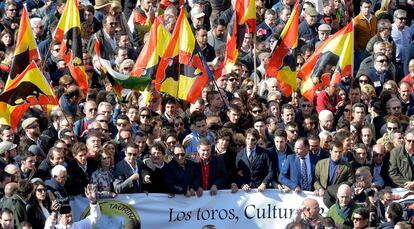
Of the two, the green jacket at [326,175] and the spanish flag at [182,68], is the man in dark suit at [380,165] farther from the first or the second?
the spanish flag at [182,68]

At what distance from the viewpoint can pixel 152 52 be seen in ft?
92.2

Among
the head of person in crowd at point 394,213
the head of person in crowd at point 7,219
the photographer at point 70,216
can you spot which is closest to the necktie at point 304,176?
the head of person in crowd at point 394,213

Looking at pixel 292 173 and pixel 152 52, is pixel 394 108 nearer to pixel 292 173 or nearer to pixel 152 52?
pixel 292 173

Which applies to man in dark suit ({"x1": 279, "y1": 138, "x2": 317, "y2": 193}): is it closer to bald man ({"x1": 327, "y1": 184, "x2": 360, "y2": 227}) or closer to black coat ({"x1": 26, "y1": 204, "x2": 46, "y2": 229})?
bald man ({"x1": 327, "y1": 184, "x2": 360, "y2": 227})

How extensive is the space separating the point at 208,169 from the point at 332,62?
4043 millimetres

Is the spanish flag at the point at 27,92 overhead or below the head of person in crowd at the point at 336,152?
overhead

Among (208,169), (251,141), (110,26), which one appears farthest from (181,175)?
(110,26)

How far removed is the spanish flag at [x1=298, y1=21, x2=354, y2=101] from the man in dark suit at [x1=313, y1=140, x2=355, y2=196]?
3071 millimetres

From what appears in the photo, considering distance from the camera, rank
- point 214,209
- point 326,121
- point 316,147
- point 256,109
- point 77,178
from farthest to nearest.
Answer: point 256,109 < point 326,121 < point 316,147 < point 214,209 < point 77,178

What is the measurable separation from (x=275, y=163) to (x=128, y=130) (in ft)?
6.55

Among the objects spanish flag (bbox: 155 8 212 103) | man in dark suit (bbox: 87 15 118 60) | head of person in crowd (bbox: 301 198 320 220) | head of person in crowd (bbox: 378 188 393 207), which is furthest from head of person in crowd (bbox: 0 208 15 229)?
man in dark suit (bbox: 87 15 118 60)

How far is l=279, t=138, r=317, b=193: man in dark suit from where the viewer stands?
2495cm

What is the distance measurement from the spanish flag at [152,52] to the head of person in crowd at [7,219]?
19.1ft

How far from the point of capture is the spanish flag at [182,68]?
27.3m
